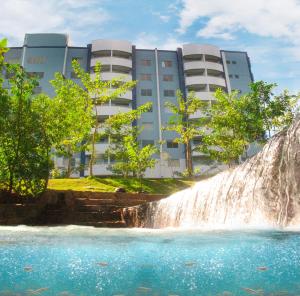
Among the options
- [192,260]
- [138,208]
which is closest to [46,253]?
[192,260]

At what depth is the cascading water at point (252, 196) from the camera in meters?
8.50

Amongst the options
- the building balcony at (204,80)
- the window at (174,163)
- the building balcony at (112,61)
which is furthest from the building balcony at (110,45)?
the window at (174,163)

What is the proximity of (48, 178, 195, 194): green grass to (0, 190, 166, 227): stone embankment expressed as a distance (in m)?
4.23

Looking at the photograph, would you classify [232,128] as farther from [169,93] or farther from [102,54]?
[102,54]

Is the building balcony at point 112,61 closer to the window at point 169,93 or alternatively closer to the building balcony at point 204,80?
the window at point 169,93

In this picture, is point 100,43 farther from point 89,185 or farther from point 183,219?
point 183,219

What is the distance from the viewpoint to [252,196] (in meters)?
9.41

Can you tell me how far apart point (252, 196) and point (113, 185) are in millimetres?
13950

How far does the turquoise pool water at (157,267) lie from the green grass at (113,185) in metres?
14.1

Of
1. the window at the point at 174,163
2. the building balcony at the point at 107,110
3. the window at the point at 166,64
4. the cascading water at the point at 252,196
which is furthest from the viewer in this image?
the window at the point at 166,64

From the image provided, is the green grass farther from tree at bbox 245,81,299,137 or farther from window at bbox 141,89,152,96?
window at bbox 141,89,152,96

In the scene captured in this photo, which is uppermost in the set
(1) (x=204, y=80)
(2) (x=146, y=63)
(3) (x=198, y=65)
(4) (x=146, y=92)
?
(2) (x=146, y=63)

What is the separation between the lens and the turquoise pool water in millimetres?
3480

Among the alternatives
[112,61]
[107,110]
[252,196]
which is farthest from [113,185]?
[112,61]
